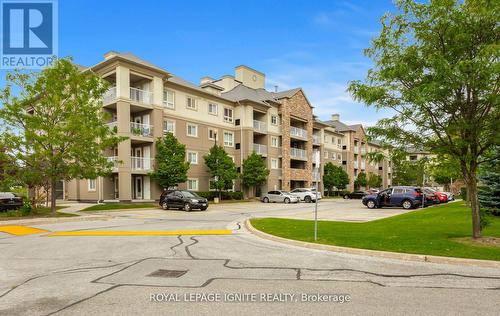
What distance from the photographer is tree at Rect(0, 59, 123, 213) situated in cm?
2094

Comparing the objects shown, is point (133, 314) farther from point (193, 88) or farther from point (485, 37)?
point (193, 88)

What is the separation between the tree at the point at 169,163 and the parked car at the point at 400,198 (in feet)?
54.0

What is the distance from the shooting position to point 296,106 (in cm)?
4909

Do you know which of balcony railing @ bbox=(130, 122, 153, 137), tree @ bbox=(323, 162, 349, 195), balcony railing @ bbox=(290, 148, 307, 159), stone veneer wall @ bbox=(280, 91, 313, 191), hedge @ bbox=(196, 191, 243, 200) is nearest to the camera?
balcony railing @ bbox=(130, 122, 153, 137)

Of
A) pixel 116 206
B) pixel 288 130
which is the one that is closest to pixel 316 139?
pixel 288 130

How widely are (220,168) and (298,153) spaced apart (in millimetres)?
16850

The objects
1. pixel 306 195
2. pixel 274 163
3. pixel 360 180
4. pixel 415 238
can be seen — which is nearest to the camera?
pixel 415 238

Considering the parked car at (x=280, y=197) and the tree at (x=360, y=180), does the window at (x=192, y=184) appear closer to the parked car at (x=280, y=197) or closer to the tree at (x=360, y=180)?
the parked car at (x=280, y=197)

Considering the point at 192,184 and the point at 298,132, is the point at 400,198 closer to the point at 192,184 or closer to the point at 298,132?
the point at 192,184

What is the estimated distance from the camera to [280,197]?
39.6 m

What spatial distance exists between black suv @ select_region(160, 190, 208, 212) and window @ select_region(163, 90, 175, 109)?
10.3m

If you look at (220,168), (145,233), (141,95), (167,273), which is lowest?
(145,233)

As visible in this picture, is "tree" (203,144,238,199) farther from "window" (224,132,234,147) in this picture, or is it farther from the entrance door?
the entrance door

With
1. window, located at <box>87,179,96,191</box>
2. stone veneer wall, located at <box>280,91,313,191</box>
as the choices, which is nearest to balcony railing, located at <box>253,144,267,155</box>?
stone veneer wall, located at <box>280,91,313,191</box>
